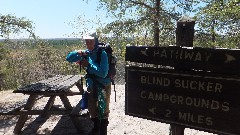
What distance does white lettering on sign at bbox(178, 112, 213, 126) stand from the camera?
2.92m

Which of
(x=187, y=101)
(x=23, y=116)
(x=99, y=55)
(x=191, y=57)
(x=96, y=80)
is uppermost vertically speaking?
(x=191, y=57)

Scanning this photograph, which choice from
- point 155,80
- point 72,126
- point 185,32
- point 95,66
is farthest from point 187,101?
point 72,126

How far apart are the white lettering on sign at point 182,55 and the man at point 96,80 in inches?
84.9

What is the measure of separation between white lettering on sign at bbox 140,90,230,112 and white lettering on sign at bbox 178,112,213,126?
0.33ft

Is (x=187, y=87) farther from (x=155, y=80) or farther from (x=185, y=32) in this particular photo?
(x=185, y=32)

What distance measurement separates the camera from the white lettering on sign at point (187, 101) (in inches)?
112

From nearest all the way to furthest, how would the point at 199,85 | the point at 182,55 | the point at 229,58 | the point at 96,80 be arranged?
the point at 229,58 → the point at 199,85 → the point at 182,55 → the point at 96,80

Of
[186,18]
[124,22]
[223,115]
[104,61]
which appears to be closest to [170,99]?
[223,115]

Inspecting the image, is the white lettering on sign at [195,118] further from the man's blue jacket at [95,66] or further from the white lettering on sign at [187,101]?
the man's blue jacket at [95,66]

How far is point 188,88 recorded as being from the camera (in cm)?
301

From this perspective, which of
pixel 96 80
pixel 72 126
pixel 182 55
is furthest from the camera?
pixel 72 126

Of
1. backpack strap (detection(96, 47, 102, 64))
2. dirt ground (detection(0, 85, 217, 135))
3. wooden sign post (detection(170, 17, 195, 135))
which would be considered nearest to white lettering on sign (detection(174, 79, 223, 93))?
wooden sign post (detection(170, 17, 195, 135))

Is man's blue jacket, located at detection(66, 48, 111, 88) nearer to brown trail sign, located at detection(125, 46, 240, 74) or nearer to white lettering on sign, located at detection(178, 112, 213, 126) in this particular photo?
brown trail sign, located at detection(125, 46, 240, 74)

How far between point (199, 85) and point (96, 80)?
2.83 meters
